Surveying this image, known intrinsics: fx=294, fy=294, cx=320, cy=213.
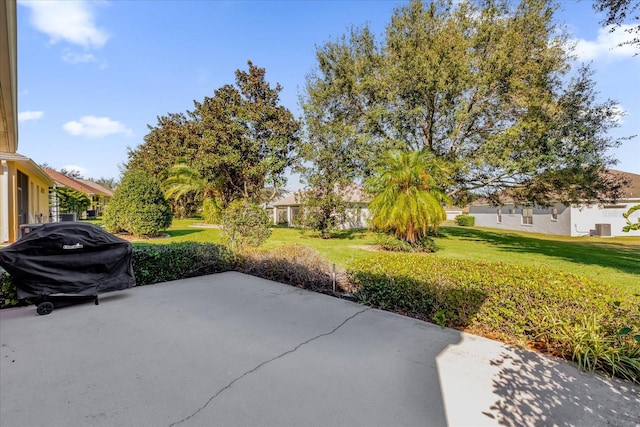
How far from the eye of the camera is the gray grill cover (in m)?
4.48

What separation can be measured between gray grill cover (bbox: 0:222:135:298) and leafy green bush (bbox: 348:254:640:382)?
427cm

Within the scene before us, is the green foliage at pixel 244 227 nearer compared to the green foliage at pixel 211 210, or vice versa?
the green foliage at pixel 244 227

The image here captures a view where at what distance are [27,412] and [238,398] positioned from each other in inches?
62.8

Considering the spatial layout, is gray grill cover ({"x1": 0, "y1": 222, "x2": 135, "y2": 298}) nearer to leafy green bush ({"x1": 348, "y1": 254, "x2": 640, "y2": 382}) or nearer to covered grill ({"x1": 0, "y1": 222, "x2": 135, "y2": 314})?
covered grill ({"x1": 0, "y1": 222, "x2": 135, "y2": 314})

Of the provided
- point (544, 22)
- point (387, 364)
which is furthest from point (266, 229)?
point (544, 22)

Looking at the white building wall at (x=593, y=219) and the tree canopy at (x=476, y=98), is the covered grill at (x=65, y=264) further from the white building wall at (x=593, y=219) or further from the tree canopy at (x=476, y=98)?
the white building wall at (x=593, y=219)

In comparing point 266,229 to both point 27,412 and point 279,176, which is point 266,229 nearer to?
point 27,412

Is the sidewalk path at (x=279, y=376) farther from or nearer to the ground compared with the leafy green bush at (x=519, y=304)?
nearer to the ground

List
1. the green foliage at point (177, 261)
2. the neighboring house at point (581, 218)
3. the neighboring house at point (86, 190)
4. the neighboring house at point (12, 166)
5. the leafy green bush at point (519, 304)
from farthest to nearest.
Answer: the neighboring house at point (86, 190)
the neighboring house at point (581, 218)
the green foliage at point (177, 261)
the neighboring house at point (12, 166)
the leafy green bush at point (519, 304)

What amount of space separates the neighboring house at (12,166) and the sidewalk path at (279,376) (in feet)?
11.7

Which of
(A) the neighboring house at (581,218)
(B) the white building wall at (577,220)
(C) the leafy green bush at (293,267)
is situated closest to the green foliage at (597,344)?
(C) the leafy green bush at (293,267)

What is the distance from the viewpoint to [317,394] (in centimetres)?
251

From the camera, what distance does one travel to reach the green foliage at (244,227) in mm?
8680

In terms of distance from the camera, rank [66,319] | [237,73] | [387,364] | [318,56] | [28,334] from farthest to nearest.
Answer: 1. [237,73]
2. [318,56]
3. [66,319]
4. [28,334]
5. [387,364]
